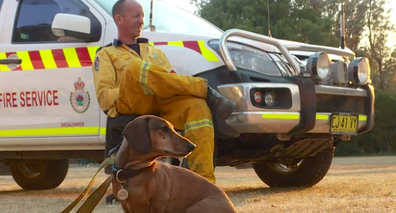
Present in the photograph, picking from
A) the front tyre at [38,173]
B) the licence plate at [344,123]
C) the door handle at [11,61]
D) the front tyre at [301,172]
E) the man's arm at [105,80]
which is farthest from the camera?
the front tyre at [38,173]

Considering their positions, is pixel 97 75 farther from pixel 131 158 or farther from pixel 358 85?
pixel 358 85

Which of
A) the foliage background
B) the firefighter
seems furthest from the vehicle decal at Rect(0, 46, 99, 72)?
the foliage background

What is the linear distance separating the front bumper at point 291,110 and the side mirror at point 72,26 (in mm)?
1240

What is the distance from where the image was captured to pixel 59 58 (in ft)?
19.3

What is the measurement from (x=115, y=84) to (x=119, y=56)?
197 millimetres

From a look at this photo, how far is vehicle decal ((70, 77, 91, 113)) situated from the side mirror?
36 centimetres

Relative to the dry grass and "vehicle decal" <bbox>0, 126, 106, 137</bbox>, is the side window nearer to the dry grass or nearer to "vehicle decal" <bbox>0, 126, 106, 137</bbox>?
"vehicle decal" <bbox>0, 126, 106, 137</bbox>

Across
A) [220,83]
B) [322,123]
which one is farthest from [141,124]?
[322,123]

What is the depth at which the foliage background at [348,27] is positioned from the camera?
30672 millimetres

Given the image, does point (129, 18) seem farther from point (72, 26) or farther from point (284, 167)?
point (284, 167)

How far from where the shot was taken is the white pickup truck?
523 centimetres

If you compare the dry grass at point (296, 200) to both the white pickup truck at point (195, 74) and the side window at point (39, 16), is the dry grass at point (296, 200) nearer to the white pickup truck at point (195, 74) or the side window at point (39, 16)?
the white pickup truck at point (195, 74)

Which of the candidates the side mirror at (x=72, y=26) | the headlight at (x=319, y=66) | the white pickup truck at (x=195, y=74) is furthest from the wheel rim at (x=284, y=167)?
the side mirror at (x=72, y=26)

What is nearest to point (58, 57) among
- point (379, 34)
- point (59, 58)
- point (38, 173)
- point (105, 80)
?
point (59, 58)
